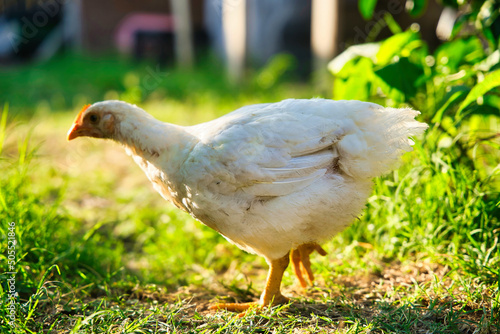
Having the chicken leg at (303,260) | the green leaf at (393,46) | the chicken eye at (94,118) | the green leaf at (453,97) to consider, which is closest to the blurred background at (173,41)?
the green leaf at (393,46)

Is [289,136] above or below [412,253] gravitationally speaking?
above

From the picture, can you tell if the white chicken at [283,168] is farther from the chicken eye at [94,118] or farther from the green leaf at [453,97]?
the chicken eye at [94,118]

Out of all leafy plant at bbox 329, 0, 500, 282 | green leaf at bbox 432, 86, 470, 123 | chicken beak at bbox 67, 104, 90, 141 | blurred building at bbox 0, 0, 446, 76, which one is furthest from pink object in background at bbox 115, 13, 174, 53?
green leaf at bbox 432, 86, 470, 123

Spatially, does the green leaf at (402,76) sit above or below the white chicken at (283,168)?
above

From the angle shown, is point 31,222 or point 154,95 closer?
point 31,222

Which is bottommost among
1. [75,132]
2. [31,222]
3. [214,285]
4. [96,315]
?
[214,285]

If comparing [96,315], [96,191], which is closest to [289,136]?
[96,315]

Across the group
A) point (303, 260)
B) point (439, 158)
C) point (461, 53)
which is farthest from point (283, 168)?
point (461, 53)

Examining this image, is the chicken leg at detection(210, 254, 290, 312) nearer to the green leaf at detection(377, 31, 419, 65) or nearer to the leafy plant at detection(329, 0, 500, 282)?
the leafy plant at detection(329, 0, 500, 282)

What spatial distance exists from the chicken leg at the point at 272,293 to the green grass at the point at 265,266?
0.09 metres

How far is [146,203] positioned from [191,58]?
6.65m

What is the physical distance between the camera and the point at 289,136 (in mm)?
2289

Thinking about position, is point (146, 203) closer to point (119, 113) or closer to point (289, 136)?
point (119, 113)

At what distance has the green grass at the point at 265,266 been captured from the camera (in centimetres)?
220
